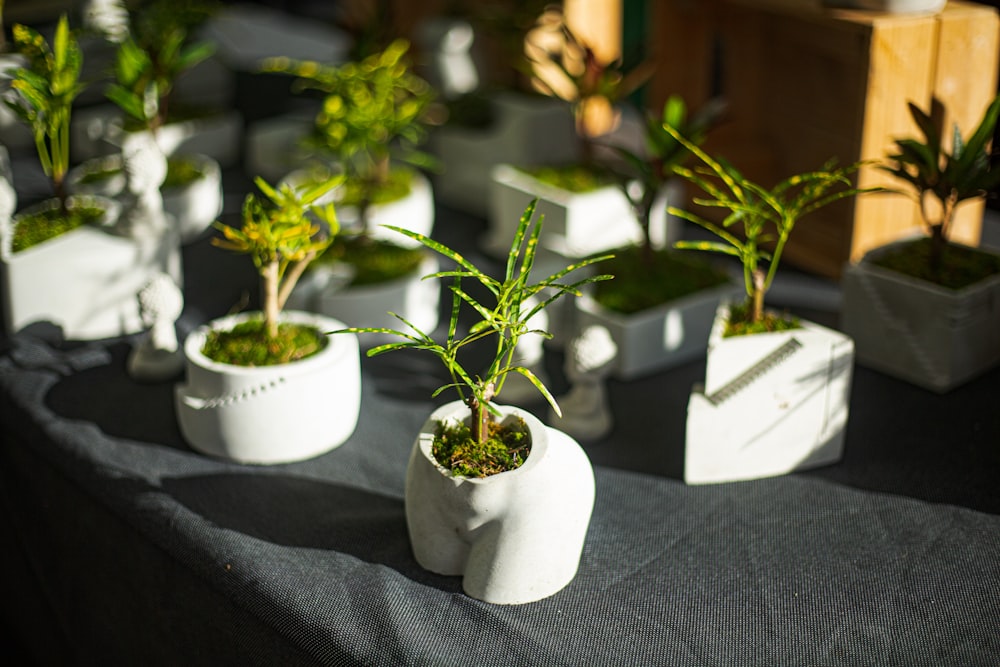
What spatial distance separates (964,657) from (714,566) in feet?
1.23

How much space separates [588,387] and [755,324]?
0.32 m

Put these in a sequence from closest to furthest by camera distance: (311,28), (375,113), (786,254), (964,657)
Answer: (964,657)
(375,113)
(786,254)
(311,28)

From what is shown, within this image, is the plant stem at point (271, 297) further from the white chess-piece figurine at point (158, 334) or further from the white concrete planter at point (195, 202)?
the white concrete planter at point (195, 202)

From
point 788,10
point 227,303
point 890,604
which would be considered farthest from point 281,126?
point 890,604

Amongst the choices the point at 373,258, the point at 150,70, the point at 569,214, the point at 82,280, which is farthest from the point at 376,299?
the point at 150,70

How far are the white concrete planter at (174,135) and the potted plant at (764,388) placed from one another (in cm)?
193

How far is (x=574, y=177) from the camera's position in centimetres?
271

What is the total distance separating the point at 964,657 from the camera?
1.49 metres

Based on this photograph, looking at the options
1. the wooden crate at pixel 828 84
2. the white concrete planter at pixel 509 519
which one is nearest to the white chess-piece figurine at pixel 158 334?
the white concrete planter at pixel 509 519

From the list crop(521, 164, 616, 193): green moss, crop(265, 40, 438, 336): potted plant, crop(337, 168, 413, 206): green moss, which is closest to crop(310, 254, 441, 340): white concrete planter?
crop(265, 40, 438, 336): potted plant

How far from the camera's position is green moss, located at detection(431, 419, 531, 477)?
5.08 feet

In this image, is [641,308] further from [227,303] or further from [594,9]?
[594,9]

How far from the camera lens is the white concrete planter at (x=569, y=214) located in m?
2.59

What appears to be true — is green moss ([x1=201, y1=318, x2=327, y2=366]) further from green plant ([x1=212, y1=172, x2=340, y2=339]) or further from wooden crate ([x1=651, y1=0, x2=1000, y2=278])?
wooden crate ([x1=651, y1=0, x2=1000, y2=278])
